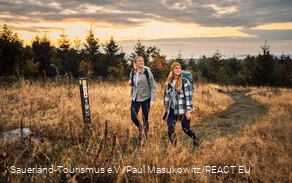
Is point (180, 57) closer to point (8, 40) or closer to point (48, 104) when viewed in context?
point (8, 40)

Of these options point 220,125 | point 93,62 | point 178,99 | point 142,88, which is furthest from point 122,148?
point 93,62

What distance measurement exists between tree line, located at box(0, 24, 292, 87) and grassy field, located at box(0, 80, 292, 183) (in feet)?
38.7

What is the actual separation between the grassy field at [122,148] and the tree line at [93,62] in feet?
38.7

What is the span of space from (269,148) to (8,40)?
26033 mm

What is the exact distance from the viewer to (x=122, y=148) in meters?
5.07

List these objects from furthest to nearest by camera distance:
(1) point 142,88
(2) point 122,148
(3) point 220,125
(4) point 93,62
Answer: (4) point 93,62 → (3) point 220,125 → (1) point 142,88 → (2) point 122,148

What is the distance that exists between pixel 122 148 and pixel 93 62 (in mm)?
32155

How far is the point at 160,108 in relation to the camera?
28.3 ft

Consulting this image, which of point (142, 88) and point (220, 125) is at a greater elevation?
point (142, 88)

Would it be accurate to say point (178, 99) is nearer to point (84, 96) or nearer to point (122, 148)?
point (122, 148)

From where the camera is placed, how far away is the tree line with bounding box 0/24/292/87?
2349cm

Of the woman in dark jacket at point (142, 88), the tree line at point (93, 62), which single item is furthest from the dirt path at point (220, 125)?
the tree line at point (93, 62)

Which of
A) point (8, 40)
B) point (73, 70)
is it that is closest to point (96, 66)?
point (73, 70)

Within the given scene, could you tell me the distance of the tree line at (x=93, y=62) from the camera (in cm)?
2349
